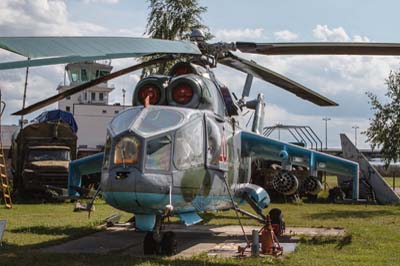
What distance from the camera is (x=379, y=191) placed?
27.9 meters

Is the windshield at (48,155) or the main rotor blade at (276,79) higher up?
the main rotor blade at (276,79)

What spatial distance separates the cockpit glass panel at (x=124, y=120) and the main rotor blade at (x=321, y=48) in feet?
10.9

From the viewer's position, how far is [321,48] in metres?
11.3

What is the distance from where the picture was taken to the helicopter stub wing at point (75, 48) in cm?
670

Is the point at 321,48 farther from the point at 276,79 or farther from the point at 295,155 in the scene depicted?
the point at 295,155

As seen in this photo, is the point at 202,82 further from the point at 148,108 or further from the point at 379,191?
the point at 379,191

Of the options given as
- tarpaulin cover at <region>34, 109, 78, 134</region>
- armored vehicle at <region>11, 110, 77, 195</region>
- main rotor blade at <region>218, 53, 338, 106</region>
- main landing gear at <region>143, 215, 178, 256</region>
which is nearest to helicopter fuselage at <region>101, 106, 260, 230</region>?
main landing gear at <region>143, 215, 178, 256</region>

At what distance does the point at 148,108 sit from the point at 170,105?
45.4 inches

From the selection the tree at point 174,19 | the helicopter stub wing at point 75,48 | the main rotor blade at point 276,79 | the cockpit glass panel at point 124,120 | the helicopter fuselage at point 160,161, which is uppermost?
the tree at point 174,19

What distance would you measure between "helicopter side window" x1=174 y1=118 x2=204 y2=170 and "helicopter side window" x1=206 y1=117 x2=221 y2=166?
30 cm

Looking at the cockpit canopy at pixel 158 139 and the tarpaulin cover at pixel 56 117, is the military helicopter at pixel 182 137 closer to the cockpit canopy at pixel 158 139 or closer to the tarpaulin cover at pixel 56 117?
the cockpit canopy at pixel 158 139

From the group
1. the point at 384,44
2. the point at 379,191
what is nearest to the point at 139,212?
the point at 384,44

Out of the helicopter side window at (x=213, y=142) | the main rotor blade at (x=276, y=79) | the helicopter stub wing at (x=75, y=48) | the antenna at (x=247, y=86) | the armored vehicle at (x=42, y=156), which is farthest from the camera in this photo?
the armored vehicle at (x=42, y=156)

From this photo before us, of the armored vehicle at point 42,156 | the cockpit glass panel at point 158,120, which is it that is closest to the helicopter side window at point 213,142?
the cockpit glass panel at point 158,120
